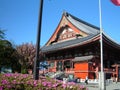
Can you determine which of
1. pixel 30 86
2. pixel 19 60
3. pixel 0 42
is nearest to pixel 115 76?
pixel 19 60

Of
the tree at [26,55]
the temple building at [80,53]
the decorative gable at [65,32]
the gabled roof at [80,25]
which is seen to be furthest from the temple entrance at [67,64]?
the tree at [26,55]

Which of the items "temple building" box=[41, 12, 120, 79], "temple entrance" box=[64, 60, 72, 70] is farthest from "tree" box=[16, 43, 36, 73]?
"temple entrance" box=[64, 60, 72, 70]

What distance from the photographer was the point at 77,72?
132 feet

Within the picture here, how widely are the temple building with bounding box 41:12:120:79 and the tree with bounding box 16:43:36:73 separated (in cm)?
797

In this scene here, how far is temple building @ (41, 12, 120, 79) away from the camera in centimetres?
3809

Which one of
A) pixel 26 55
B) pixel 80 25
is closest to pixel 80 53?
pixel 80 25

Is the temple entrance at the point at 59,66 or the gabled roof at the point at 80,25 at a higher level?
the gabled roof at the point at 80,25

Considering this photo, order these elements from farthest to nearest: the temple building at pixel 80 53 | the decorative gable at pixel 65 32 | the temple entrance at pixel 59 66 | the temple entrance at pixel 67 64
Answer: the temple entrance at pixel 59 66 → the decorative gable at pixel 65 32 → the temple entrance at pixel 67 64 → the temple building at pixel 80 53

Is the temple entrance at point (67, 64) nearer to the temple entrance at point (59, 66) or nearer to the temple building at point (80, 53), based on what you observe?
the temple building at point (80, 53)

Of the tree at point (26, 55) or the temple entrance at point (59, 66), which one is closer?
the tree at point (26, 55)

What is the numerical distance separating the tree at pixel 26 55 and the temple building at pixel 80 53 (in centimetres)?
797

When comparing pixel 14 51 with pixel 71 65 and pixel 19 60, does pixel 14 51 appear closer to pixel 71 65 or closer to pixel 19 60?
pixel 19 60

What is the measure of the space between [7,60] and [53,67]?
43.3ft

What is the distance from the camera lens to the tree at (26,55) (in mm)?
33641
